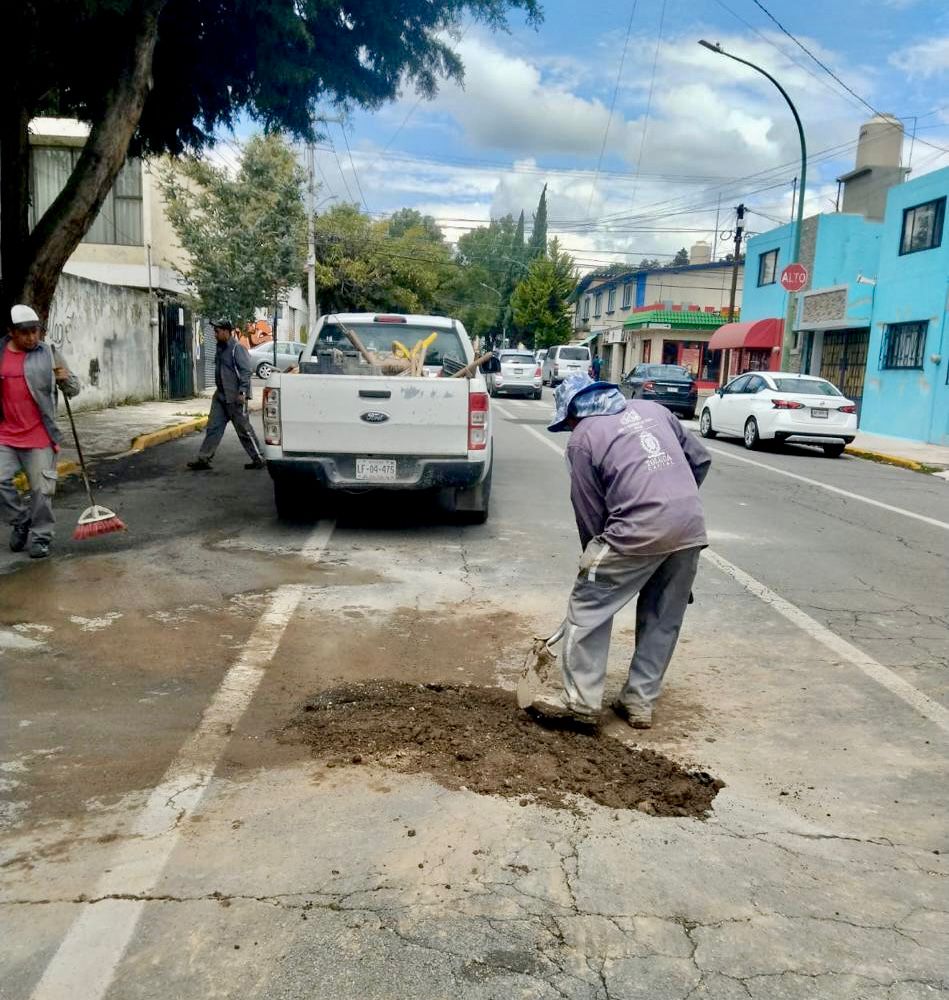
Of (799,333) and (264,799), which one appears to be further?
(799,333)

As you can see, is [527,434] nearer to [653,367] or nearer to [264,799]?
[653,367]

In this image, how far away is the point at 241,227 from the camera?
24203 millimetres

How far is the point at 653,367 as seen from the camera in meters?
28.8

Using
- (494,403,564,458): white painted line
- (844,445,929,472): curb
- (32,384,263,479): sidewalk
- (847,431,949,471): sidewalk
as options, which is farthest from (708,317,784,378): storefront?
(32,384,263,479): sidewalk

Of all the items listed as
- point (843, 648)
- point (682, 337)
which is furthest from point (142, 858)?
point (682, 337)

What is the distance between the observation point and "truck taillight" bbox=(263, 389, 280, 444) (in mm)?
7750

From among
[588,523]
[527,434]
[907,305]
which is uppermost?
[907,305]

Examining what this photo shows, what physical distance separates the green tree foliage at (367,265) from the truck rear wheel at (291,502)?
137 feet

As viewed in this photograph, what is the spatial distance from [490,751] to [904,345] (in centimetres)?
2077

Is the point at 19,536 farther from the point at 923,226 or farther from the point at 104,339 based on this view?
the point at 923,226

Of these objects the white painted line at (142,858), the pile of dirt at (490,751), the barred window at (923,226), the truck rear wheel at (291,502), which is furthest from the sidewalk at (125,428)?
the barred window at (923,226)

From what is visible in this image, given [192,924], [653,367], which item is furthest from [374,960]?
[653,367]

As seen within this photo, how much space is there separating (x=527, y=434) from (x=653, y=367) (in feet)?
37.2

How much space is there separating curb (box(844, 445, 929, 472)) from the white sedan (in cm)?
48
